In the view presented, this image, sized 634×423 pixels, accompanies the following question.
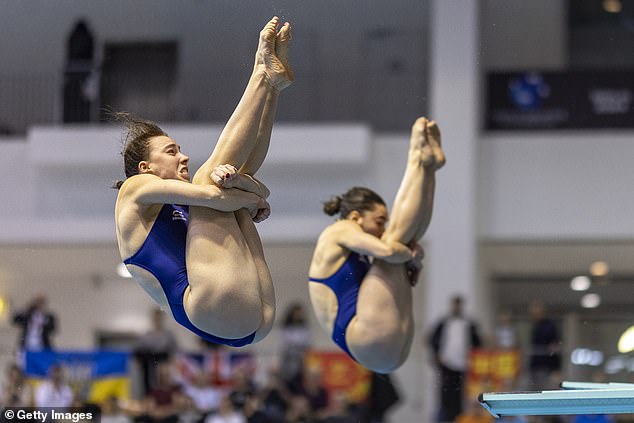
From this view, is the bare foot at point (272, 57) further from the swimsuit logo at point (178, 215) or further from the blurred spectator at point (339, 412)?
the blurred spectator at point (339, 412)

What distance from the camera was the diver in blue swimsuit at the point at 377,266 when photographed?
7074mm

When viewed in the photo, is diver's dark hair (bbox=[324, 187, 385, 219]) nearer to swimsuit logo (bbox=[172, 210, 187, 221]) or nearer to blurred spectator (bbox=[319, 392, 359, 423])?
swimsuit logo (bbox=[172, 210, 187, 221])

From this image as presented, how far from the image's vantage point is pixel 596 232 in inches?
601

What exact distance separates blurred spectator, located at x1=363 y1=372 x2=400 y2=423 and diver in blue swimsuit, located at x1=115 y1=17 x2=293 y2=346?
4.40 meters

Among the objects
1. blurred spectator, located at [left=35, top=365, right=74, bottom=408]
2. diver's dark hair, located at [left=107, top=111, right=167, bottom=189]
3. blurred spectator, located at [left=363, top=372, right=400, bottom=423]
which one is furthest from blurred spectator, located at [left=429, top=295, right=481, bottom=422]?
diver's dark hair, located at [left=107, top=111, right=167, bottom=189]

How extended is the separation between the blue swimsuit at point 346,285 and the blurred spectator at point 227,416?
187 inches

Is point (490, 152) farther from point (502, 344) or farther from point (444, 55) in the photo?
point (502, 344)

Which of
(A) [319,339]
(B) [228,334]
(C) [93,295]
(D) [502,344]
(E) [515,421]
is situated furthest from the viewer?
(C) [93,295]

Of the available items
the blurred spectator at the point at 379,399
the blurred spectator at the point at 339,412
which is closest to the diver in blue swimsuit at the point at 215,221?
the blurred spectator at the point at 379,399

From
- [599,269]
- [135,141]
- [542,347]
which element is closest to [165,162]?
[135,141]

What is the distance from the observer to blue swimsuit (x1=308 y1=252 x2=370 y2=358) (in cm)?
725

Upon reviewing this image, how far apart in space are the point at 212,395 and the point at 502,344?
336 centimetres

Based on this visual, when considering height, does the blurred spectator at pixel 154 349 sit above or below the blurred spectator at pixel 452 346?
below

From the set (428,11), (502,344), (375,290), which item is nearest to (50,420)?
(375,290)
